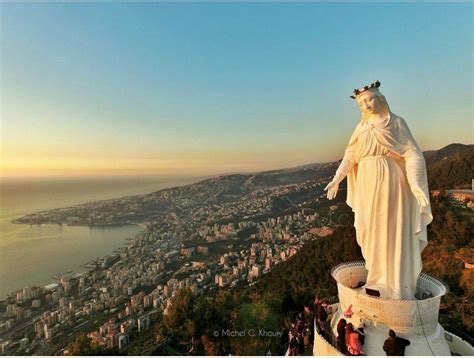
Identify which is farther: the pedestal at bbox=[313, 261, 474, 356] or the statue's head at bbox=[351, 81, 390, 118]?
the statue's head at bbox=[351, 81, 390, 118]

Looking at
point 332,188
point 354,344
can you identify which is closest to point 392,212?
point 332,188

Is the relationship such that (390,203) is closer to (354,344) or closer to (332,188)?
(332,188)

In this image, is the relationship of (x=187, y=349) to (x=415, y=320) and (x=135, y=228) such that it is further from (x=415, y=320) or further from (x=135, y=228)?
(x=135, y=228)

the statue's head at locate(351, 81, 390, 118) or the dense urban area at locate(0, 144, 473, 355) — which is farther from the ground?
the statue's head at locate(351, 81, 390, 118)

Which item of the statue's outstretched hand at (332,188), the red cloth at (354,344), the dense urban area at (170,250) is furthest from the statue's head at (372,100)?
the dense urban area at (170,250)

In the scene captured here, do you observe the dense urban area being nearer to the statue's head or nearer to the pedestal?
the pedestal

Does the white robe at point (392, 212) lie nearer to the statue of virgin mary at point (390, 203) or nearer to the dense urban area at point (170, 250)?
the statue of virgin mary at point (390, 203)

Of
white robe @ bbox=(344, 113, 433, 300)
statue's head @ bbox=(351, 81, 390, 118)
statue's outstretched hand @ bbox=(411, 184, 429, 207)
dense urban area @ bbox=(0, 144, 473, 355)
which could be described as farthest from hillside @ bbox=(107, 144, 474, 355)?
statue's head @ bbox=(351, 81, 390, 118)
